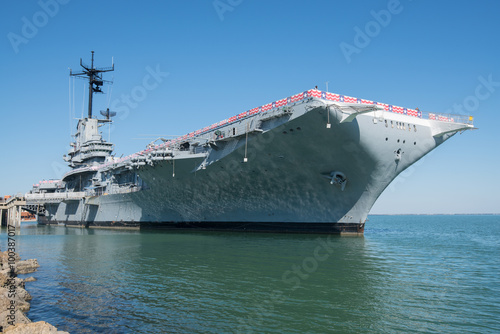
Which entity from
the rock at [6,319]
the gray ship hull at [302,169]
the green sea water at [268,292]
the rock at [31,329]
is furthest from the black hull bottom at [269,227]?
the rock at [31,329]

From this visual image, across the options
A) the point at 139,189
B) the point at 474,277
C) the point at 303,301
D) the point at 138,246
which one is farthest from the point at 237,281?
the point at 139,189

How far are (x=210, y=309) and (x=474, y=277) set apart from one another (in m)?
8.57

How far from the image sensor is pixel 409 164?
68.1 feet

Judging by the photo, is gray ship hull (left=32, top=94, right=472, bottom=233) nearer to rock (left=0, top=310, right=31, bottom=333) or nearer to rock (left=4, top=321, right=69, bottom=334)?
rock (left=0, top=310, right=31, bottom=333)

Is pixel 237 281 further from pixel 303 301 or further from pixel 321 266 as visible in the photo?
pixel 321 266

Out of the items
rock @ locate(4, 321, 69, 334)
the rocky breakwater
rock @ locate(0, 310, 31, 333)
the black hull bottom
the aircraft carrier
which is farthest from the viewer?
the black hull bottom

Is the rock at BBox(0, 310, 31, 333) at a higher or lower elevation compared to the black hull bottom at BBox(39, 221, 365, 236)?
lower

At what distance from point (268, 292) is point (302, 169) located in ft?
37.2

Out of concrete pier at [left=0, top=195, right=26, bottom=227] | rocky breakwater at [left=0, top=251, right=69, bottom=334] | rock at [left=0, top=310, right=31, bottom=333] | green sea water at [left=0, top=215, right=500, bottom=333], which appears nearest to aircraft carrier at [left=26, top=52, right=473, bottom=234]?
green sea water at [left=0, top=215, right=500, bottom=333]

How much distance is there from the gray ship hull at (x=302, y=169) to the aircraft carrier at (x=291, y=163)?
55mm

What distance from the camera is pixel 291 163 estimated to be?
65.6 ft

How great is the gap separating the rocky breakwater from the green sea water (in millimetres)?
351

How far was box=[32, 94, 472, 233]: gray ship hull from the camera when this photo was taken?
18.0 meters

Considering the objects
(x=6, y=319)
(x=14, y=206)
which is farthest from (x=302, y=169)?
(x=14, y=206)
